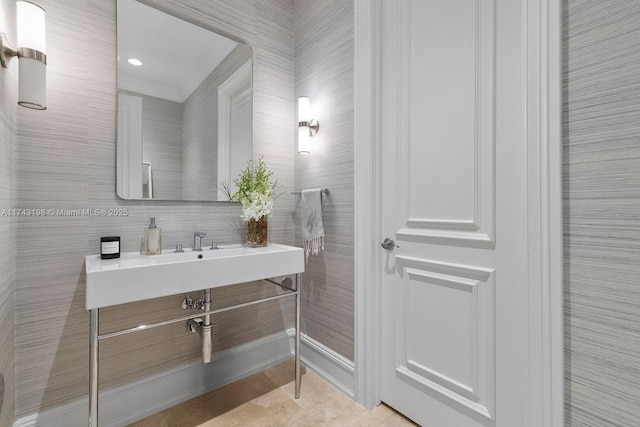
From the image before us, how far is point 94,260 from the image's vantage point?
127cm

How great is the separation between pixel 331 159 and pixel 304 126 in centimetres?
28

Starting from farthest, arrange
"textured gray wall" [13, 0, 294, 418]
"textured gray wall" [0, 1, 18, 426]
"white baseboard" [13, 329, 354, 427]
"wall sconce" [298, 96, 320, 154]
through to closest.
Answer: "wall sconce" [298, 96, 320, 154]
"white baseboard" [13, 329, 354, 427]
"textured gray wall" [13, 0, 294, 418]
"textured gray wall" [0, 1, 18, 426]

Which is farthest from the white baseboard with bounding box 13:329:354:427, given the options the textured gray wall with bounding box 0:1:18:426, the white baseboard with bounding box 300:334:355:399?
the textured gray wall with bounding box 0:1:18:426

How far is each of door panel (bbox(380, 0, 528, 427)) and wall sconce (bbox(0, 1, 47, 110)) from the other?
1.41 meters

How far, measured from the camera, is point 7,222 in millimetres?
1089

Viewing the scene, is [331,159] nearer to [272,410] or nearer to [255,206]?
[255,206]

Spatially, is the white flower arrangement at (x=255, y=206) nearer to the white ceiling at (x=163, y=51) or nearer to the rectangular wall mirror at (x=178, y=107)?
the rectangular wall mirror at (x=178, y=107)

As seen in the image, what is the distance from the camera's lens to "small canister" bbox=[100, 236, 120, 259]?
1.28m

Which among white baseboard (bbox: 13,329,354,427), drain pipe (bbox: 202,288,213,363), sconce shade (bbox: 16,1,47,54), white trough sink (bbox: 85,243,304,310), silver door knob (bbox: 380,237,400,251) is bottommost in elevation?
white baseboard (bbox: 13,329,354,427)

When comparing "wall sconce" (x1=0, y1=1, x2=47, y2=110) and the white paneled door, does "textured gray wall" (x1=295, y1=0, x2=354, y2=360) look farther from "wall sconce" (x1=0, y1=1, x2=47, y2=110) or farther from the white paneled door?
"wall sconce" (x1=0, y1=1, x2=47, y2=110)

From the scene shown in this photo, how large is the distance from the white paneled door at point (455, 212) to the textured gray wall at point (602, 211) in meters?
0.12

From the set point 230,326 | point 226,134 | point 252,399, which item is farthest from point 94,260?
point 252,399

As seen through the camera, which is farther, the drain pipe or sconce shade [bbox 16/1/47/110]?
the drain pipe

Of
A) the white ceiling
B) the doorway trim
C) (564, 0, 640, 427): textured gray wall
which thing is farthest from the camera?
the white ceiling
